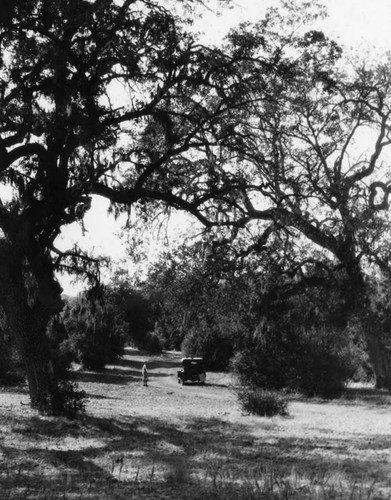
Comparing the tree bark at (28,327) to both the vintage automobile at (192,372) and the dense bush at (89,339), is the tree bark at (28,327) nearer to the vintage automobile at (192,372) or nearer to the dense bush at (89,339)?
the vintage automobile at (192,372)

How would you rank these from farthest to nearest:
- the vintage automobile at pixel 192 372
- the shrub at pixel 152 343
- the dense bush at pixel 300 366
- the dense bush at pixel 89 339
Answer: the shrub at pixel 152 343 → the dense bush at pixel 89 339 → the vintage automobile at pixel 192 372 → the dense bush at pixel 300 366

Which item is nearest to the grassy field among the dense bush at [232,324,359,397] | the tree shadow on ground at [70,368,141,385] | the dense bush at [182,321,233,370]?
the dense bush at [232,324,359,397]

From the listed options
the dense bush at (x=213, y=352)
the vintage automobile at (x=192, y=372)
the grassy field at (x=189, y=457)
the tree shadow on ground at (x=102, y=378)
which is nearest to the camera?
the grassy field at (x=189, y=457)

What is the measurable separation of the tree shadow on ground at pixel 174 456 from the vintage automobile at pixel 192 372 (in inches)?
1038

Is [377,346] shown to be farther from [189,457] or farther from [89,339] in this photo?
[89,339]

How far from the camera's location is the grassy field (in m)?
7.27

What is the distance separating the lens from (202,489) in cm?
747

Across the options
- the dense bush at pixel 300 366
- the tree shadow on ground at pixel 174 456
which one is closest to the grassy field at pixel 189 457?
the tree shadow on ground at pixel 174 456

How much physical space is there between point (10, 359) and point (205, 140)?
2111cm

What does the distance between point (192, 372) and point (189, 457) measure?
3183 centimetres

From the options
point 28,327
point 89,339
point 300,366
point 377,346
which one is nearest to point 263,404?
point 28,327

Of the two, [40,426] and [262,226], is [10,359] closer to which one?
[262,226]

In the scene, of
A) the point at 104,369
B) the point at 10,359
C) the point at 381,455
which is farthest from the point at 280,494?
the point at 104,369

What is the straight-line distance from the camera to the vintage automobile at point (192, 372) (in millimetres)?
41869
